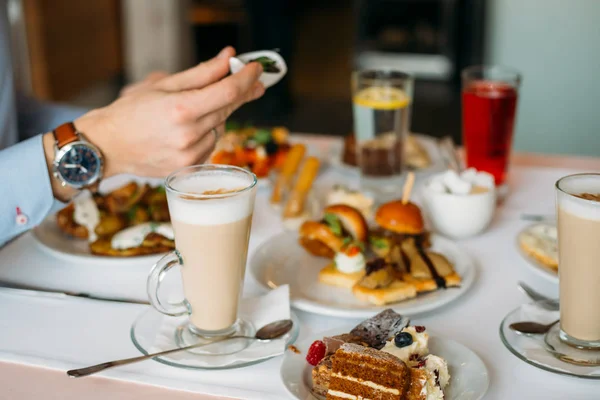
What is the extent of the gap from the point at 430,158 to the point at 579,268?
1.09 m

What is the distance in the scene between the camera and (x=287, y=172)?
1.81 metres

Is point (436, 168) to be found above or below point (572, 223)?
below

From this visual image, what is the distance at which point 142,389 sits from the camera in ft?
3.08

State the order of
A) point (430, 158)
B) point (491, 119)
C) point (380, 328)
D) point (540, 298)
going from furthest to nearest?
point (430, 158) → point (491, 119) → point (540, 298) → point (380, 328)

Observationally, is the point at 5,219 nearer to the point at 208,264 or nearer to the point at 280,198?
the point at 208,264

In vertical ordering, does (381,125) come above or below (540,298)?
above

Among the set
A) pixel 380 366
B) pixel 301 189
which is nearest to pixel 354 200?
pixel 301 189

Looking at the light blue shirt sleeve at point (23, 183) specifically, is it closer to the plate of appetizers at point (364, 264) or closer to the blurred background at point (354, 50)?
the plate of appetizers at point (364, 264)

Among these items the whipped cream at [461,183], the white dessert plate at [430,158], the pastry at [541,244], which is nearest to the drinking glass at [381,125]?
the white dessert plate at [430,158]

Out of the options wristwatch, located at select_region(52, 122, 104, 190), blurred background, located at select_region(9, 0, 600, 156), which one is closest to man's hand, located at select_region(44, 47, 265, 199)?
wristwatch, located at select_region(52, 122, 104, 190)

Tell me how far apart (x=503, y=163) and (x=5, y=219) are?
3.97ft

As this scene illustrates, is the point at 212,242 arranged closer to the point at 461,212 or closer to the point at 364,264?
the point at 364,264

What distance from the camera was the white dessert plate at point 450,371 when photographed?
883mm

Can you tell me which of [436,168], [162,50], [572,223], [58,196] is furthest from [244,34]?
[572,223]
